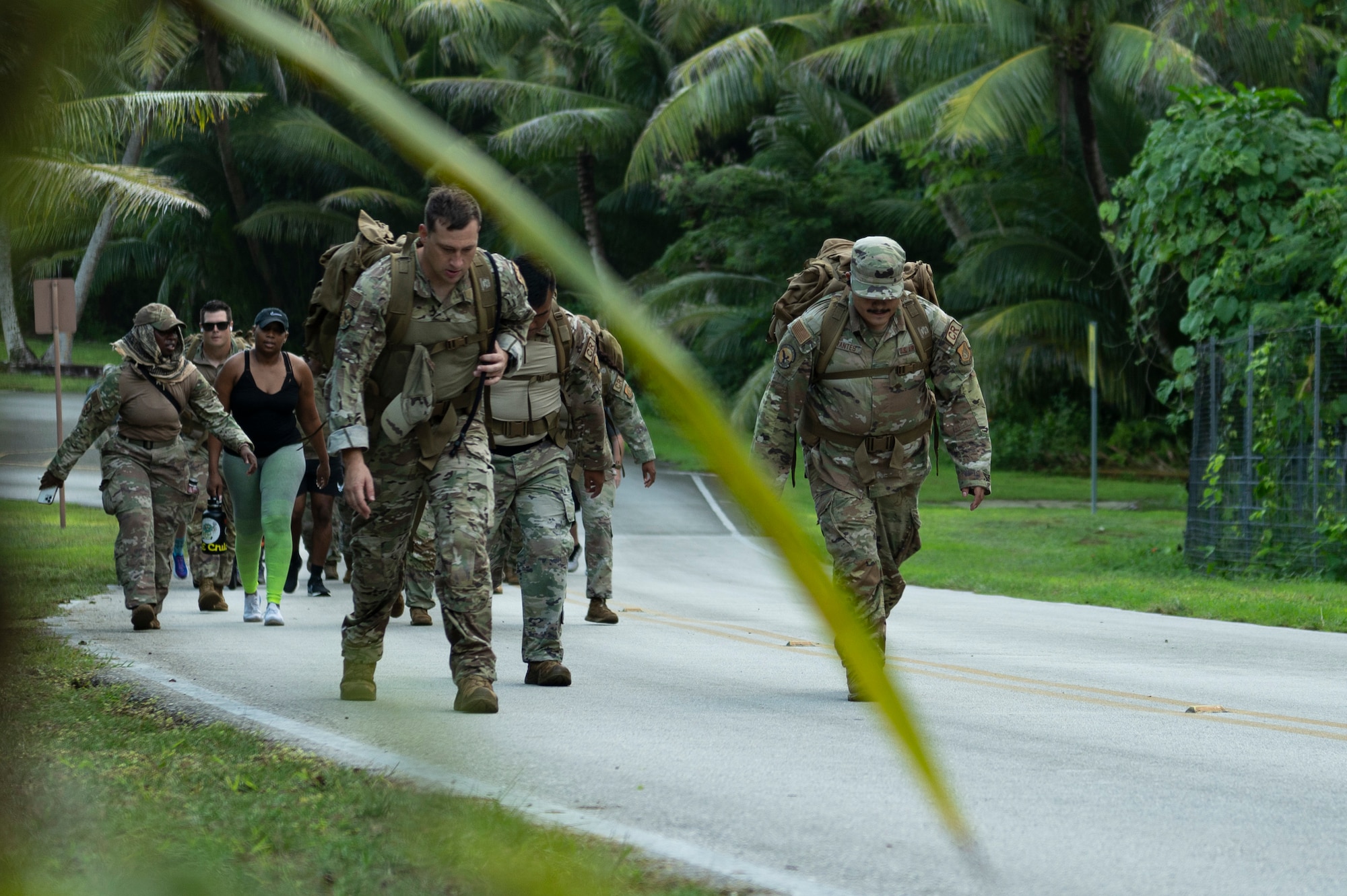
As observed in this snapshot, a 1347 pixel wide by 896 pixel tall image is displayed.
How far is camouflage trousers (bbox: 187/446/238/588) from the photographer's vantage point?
37.6 ft

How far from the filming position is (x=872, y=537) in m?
7.19

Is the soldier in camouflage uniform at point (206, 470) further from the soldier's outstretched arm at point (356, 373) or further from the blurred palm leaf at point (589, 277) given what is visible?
the blurred palm leaf at point (589, 277)

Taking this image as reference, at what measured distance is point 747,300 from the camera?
30859 mm

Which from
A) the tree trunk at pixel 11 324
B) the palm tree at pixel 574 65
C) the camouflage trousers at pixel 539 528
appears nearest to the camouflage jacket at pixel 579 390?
the camouflage trousers at pixel 539 528

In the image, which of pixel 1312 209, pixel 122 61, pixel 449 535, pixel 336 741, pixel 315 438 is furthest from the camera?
pixel 1312 209

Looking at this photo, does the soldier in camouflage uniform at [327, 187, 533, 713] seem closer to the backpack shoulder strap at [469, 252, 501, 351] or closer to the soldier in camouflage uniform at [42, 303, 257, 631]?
the backpack shoulder strap at [469, 252, 501, 351]

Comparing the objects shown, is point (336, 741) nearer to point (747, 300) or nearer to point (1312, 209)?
point (1312, 209)

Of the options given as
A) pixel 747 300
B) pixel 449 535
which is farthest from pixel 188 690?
pixel 747 300

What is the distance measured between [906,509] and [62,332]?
6.81 metres

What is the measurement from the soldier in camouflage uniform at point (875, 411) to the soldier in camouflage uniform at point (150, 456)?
3.74m

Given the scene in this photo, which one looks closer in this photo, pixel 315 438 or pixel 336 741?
pixel 336 741

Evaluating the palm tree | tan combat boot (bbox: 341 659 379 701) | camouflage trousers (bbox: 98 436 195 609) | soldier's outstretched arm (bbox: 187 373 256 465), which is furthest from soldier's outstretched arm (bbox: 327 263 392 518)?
the palm tree

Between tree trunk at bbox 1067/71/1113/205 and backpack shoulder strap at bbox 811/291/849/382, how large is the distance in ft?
62.7

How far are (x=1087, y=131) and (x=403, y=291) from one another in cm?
2083
